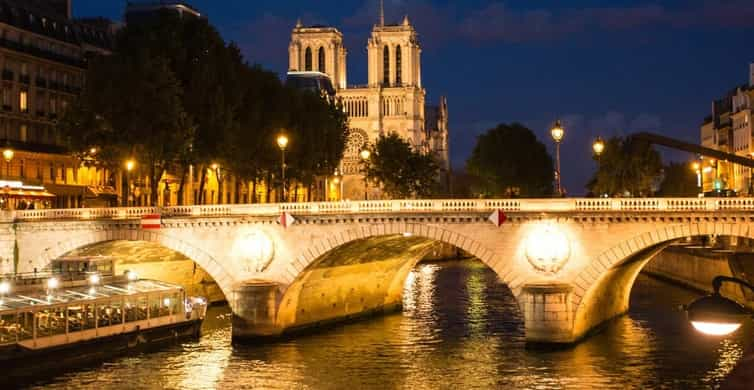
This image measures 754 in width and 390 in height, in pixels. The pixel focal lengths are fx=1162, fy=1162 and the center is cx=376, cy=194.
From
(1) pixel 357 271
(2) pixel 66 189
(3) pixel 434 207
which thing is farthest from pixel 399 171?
(3) pixel 434 207

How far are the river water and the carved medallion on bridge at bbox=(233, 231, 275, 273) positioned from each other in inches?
143

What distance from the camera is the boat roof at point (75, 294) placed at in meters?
48.0

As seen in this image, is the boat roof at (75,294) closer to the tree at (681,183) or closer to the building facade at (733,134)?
the building facade at (733,134)

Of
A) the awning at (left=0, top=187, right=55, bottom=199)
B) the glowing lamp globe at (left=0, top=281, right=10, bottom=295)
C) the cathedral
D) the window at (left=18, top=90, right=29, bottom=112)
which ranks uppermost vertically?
the cathedral

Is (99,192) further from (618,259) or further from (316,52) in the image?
(316,52)

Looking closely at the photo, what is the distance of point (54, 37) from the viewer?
3386 inches

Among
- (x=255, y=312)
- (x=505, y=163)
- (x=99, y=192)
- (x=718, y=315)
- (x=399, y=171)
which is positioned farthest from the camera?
(x=505, y=163)

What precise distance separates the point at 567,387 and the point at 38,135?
5422 centimetres

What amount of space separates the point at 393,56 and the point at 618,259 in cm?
13969

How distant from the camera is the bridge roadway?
47.8 meters

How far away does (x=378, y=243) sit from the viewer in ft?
190

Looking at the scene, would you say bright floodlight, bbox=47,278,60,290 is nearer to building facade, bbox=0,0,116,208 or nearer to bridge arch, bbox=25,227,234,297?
bridge arch, bbox=25,227,234,297

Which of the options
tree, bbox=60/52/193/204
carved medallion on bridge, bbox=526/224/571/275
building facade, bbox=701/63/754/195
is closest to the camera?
carved medallion on bridge, bbox=526/224/571/275

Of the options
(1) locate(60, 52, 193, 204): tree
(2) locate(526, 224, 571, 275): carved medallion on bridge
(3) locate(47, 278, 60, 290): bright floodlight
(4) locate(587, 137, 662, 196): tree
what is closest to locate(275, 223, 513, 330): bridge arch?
(2) locate(526, 224, 571, 275): carved medallion on bridge
